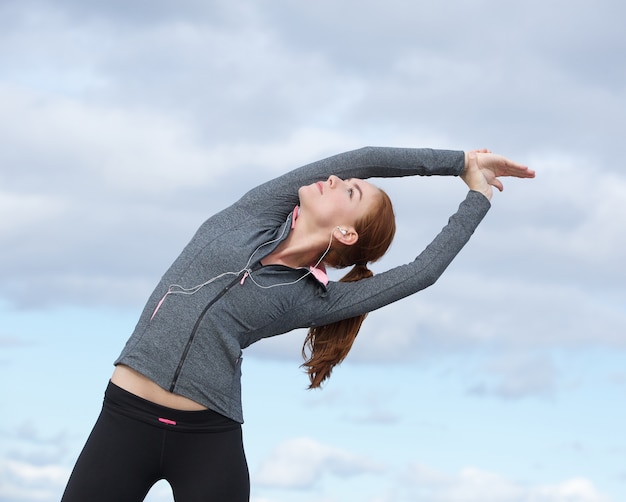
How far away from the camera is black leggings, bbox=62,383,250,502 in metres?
3.98

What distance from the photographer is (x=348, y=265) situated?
4.57 m

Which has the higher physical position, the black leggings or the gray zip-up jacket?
the gray zip-up jacket

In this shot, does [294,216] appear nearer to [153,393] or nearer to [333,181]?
[333,181]

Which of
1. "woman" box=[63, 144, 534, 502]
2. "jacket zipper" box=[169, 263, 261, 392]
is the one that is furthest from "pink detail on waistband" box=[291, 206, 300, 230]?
"jacket zipper" box=[169, 263, 261, 392]

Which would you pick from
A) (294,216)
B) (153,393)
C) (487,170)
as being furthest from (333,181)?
(153,393)

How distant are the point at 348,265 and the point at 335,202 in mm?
448

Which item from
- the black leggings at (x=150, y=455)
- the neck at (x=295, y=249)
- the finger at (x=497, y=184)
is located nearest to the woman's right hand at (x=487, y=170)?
the finger at (x=497, y=184)

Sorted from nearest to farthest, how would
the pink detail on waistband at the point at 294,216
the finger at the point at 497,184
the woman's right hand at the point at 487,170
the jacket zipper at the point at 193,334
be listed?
the jacket zipper at the point at 193,334 → the pink detail on waistband at the point at 294,216 → the woman's right hand at the point at 487,170 → the finger at the point at 497,184

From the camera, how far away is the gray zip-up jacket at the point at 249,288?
399 cm

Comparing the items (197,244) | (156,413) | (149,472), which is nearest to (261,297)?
(197,244)

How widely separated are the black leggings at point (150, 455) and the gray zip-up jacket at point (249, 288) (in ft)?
0.47

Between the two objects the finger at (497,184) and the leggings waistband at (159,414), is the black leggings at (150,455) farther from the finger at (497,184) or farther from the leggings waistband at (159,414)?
the finger at (497,184)

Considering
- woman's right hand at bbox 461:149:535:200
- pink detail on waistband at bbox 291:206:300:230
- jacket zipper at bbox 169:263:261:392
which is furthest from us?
woman's right hand at bbox 461:149:535:200

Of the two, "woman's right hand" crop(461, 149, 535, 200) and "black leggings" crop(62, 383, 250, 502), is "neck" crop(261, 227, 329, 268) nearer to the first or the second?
"black leggings" crop(62, 383, 250, 502)
